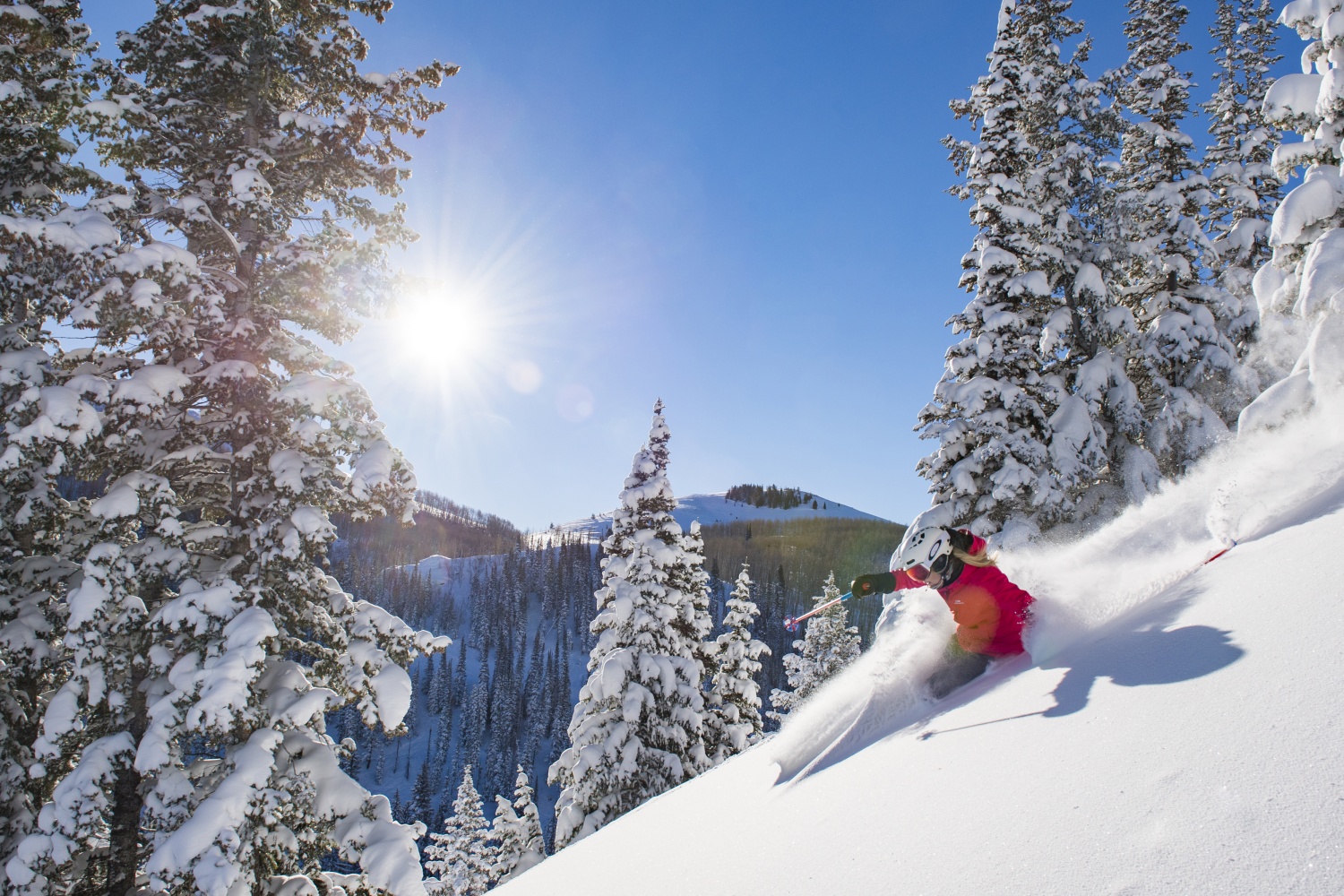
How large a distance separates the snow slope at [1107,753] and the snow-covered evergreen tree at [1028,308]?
817 centimetres

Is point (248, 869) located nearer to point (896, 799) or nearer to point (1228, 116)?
point (896, 799)

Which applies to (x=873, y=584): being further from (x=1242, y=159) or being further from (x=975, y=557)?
(x=1242, y=159)

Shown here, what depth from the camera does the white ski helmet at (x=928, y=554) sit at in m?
5.43

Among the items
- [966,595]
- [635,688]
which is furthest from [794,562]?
[966,595]

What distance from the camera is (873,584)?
5.61 meters

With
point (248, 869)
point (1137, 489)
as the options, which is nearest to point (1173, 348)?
point (1137, 489)

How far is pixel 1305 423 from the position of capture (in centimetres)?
500

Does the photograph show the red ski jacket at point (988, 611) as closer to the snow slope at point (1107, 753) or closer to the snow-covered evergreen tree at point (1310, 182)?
the snow slope at point (1107, 753)

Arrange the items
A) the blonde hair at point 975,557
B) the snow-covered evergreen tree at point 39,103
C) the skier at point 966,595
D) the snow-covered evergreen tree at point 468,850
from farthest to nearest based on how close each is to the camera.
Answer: the snow-covered evergreen tree at point 468,850 → the snow-covered evergreen tree at point 39,103 → the blonde hair at point 975,557 → the skier at point 966,595

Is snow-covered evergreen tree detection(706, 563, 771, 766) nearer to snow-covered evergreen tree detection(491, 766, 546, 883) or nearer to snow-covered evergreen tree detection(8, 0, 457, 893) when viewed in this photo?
snow-covered evergreen tree detection(491, 766, 546, 883)

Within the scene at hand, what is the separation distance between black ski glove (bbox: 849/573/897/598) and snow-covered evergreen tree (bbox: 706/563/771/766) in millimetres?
16302

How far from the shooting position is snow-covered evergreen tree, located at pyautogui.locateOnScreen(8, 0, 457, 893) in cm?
668

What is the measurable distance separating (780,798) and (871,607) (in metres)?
149

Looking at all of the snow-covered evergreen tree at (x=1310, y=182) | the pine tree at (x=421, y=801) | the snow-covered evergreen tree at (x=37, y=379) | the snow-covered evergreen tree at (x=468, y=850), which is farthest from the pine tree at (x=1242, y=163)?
the pine tree at (x=421, y=801)
